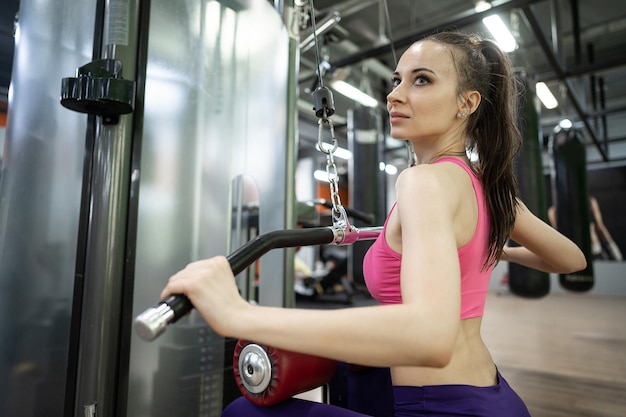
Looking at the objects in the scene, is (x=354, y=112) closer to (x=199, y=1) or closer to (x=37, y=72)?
(x=199, y=1)

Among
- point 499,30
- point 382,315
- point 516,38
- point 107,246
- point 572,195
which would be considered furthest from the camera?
point 516,38

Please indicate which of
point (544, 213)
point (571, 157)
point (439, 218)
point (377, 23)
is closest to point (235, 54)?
point (439, 218)

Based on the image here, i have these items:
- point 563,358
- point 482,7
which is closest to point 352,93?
point 482,7

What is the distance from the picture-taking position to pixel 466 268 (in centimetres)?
82

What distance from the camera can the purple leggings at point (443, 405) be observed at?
2.53 ft

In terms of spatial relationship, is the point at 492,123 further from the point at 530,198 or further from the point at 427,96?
the point at 530,198

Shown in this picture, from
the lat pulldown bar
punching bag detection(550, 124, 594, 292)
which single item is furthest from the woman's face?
punching bag detection(550, 124, 594, 292)

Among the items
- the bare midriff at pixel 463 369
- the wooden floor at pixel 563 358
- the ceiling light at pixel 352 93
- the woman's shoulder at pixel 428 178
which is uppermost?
the ceiling light at pixel 352 93

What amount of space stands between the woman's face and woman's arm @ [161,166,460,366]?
30 cm

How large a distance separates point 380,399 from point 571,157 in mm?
3808

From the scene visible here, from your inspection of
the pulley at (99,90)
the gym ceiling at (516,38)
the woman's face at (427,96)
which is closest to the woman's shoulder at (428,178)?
the woman's face at (427,96)

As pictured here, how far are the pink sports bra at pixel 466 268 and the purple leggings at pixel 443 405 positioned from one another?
0.14 metres

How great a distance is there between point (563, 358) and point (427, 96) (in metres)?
3.13

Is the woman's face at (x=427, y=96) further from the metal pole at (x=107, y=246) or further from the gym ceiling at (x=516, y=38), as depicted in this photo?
the gym ceiling at (x=516, y=38)
